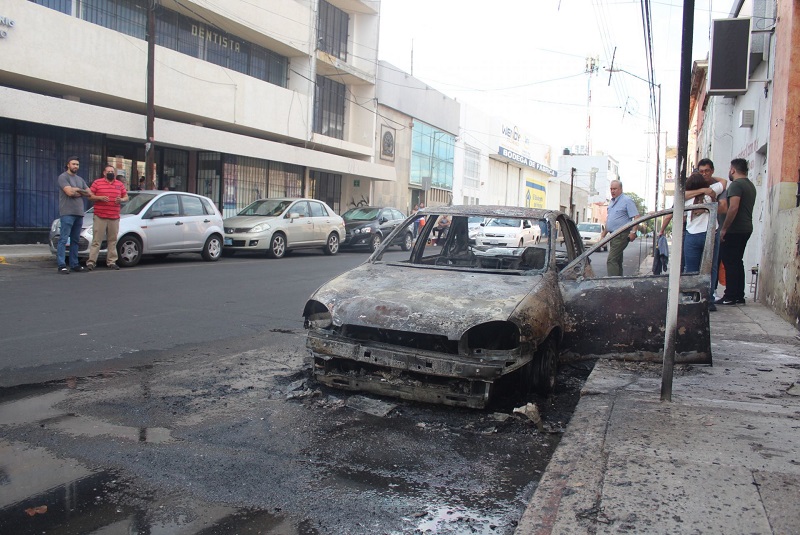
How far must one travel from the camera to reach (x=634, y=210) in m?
9.76

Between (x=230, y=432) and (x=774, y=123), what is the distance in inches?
345

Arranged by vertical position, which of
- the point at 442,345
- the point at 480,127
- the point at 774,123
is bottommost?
the point at 442,345

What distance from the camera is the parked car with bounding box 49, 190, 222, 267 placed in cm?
1203

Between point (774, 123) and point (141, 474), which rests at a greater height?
point (774, 123)


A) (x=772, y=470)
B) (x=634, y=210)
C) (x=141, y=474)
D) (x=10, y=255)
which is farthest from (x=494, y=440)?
(x=10, y=255)

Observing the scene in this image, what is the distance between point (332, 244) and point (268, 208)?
7.29 ft

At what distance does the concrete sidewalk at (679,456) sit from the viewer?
107 inches

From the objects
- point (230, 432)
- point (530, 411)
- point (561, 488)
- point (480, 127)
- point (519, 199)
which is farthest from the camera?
point (519, 199)

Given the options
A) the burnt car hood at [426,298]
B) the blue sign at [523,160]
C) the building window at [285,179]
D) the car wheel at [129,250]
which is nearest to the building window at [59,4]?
the car wheel at [129,250]

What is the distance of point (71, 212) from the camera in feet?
35.4

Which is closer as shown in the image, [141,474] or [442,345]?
[141,474]

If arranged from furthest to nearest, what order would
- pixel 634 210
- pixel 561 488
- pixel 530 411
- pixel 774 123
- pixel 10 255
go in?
pixel 10 255, pixel 634 210, pixel 774 123, pixel 530 411, pixel 561 488

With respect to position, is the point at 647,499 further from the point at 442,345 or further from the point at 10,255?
the point at 10,255

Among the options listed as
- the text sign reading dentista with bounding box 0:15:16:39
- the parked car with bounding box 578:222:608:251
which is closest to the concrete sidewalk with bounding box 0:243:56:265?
the text sign reading dentista with bounding box 0:15:16:39
